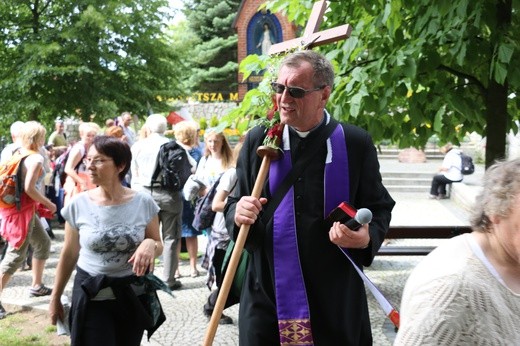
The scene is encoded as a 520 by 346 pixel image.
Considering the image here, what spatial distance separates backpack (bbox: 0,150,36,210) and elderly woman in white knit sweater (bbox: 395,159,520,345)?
6176 millimetres

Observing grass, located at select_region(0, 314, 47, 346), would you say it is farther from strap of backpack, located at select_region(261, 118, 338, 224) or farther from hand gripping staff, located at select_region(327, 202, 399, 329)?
hand gripping staff, located at select_region(327, 202, 399, 329)

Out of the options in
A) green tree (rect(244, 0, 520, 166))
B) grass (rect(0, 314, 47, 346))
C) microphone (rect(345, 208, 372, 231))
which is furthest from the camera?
grass (rect(0, 314, 47, 346))

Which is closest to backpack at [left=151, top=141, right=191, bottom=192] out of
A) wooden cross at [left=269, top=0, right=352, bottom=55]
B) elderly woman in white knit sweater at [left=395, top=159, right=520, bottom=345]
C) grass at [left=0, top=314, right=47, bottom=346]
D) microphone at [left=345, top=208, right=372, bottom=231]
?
grass at [left=0, top=314, right=47, bottom=346]

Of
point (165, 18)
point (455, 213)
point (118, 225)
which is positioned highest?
point (165, 18)

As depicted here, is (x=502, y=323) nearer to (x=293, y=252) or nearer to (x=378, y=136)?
(x=293, y=252)

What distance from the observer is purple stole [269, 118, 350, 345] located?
316 centimetres

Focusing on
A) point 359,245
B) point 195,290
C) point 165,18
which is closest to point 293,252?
point 359,245

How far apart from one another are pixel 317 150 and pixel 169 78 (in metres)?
20.4

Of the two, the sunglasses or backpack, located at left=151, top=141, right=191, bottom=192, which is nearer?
the sunglasses

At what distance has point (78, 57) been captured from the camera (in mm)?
19594

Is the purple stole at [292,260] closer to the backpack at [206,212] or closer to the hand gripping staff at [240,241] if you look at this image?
the hand gripping staff at [240,241]

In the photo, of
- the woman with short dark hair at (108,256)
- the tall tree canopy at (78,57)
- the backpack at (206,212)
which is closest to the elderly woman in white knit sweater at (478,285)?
the woman with short dark hair at (108,256)

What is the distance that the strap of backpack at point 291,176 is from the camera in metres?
3.22

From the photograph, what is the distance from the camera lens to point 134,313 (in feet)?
13.5
